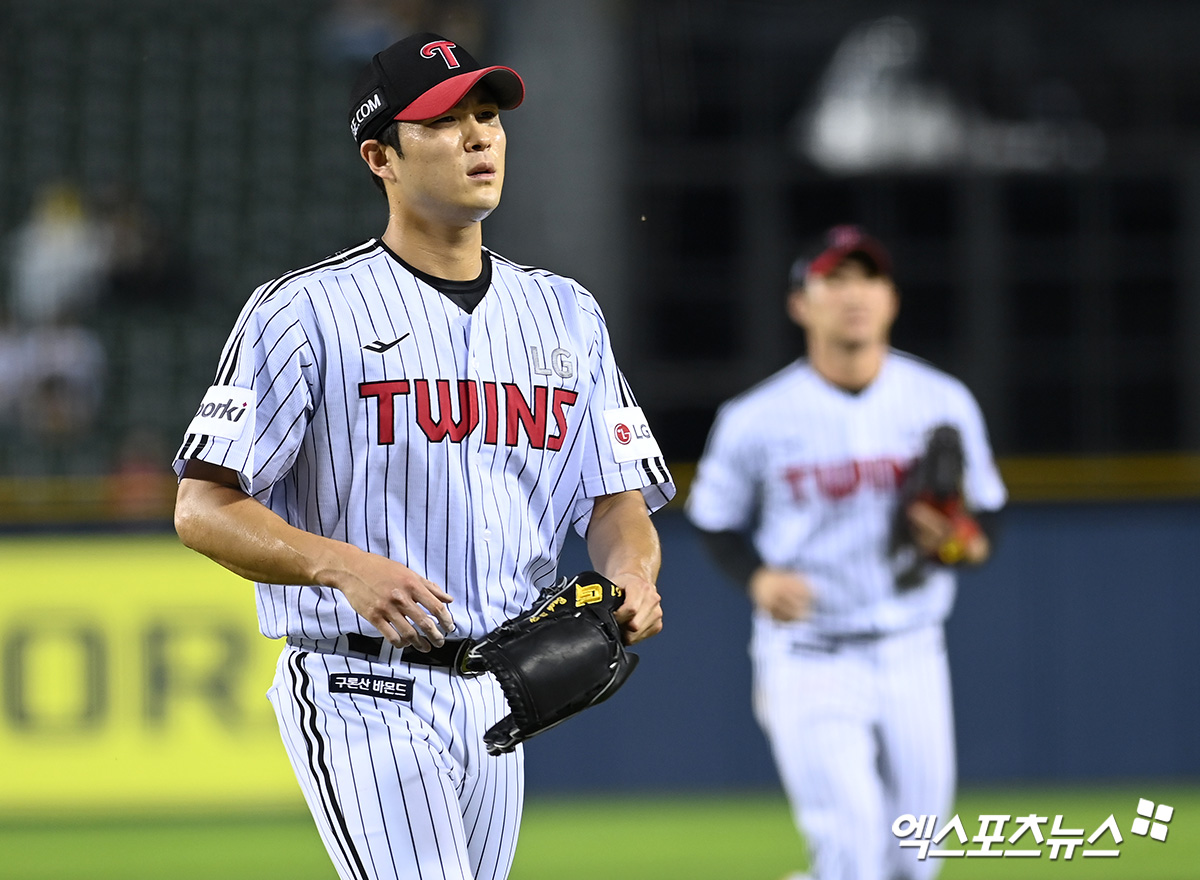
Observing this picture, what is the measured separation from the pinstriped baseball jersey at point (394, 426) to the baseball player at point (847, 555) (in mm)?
2374

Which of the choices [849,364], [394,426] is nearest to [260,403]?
[394,426]

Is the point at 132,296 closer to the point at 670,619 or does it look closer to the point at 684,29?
the point at 684,29

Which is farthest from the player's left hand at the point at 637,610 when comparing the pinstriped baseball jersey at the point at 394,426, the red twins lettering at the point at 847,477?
the red twins lettering at the point at 847,477

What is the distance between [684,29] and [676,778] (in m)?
5.05

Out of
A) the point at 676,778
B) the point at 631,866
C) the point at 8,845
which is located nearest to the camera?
the point at 631,866

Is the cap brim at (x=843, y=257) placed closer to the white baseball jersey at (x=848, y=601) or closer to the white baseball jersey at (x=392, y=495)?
the white baseball jersey at (x=848, y=601)

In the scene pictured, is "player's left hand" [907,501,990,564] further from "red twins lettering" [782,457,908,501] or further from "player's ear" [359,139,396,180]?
"player's ear" [359,139,396,180]

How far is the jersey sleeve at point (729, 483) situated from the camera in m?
6.12

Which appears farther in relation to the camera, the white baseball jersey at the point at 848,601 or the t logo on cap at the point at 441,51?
the white baseball jersey at the point at 848,601

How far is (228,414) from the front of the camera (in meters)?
3.17

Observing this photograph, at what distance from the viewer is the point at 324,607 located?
3.24 m

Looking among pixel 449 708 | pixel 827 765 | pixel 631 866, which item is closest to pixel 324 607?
pixel 449 708

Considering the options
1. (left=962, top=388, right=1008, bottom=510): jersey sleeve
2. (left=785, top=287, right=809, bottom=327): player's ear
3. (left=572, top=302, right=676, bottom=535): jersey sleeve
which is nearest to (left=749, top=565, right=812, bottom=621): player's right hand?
(left=962, top=388, right=1008, bottom=510): jersey sleeve

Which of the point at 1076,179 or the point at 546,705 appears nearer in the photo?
the point at 546,705
